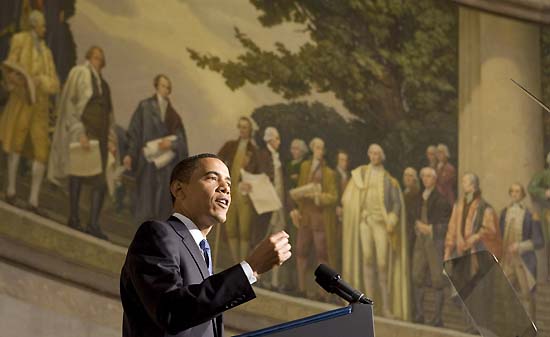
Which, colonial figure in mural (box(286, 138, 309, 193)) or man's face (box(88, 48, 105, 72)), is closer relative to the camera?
man's face (box(88, 48, 105, 72))

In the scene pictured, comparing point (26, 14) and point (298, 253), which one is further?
point (298, 253)

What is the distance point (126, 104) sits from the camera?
9.66 meters

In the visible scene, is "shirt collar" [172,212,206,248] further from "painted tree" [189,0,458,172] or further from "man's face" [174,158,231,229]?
"painted tree" [189,0,458,172]

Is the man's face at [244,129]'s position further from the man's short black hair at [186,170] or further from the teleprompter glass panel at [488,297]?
the teleprompter glass panel at [488,297]

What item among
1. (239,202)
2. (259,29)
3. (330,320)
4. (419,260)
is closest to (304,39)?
(259,29)

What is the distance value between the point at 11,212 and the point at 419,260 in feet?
15.4

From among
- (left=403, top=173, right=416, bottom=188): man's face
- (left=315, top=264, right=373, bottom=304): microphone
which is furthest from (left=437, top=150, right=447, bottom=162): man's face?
(left=315, top=264, right=373, bottom=304): microphone

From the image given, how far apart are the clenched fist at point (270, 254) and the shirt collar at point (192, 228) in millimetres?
364

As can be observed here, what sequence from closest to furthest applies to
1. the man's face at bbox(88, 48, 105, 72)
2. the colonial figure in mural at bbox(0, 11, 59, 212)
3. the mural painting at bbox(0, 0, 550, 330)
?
the colonial figure in mural at bbox(0, 11, 59, 212)
the mural painting at bbox(0, 0, 550, 330)
the man's face at bbox(88, 48, 105, 72)

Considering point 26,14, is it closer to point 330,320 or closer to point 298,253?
point 298,253

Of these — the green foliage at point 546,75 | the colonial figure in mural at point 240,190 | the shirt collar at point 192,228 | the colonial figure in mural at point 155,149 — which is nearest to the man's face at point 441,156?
the green foliage at point 546,75

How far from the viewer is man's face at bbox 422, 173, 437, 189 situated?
1124cm

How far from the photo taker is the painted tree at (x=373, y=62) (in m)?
10.9

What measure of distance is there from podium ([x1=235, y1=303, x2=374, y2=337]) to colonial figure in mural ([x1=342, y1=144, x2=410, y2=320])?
7783 mm
